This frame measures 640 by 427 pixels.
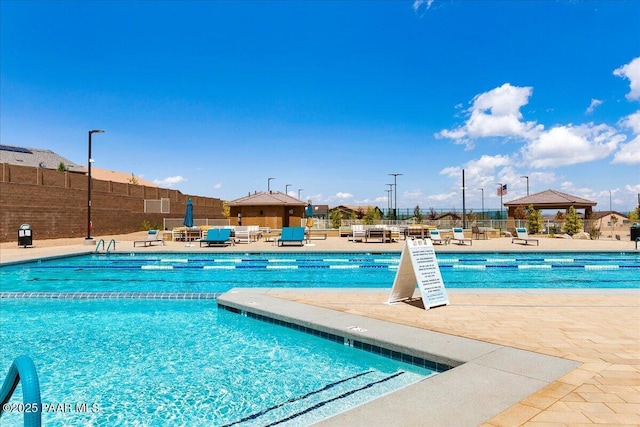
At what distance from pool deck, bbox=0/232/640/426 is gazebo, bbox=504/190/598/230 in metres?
23.4

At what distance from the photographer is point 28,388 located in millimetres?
1652

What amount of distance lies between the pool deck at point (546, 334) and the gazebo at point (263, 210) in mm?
23473

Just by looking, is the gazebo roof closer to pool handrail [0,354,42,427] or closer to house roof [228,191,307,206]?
house roof [228,191,307,206]

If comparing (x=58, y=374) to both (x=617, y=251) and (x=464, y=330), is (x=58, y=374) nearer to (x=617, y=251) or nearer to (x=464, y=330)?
(x=464, y=330)

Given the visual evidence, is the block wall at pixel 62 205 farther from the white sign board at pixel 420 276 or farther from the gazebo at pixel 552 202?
the gazebo at pixel 552 202

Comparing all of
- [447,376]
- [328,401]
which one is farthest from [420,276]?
[328,401]

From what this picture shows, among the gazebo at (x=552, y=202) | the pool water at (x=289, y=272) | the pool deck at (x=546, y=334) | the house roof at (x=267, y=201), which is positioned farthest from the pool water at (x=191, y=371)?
the gazebo at (x=552, y=202)

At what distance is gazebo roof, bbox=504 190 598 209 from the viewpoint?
93.1 feet

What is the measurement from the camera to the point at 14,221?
67.9 feet

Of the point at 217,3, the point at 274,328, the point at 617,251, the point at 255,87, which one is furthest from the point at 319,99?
the point at 274,328

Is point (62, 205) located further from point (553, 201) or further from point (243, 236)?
point (553, 201)

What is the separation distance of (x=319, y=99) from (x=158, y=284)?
58.3 feet

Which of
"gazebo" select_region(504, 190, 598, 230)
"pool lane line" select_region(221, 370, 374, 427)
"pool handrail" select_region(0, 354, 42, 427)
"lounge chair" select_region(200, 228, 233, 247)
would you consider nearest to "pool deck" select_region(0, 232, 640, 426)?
"pool lane line" select_region(221, 370, 374, 427)

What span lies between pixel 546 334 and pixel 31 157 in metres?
55.6
